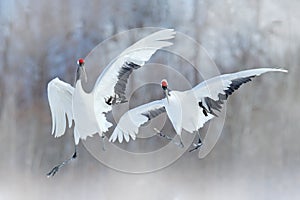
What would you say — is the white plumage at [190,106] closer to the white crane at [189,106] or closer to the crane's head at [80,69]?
the white crane at [189,106]

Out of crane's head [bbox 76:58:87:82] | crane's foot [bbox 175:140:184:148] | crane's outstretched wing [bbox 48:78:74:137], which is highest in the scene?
crane's head [bbox 76:58:87:82]

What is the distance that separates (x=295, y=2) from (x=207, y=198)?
927 millimetres

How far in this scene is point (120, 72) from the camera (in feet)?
5.24

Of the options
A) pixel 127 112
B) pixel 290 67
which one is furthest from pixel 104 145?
pixel 290 67

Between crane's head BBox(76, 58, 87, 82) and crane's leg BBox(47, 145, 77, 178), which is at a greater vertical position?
crane's head BBox(76, 58, 87, 82)

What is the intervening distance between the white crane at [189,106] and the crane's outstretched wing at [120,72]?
0.09 meters

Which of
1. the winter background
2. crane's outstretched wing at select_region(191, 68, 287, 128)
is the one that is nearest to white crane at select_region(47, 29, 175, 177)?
the winter background

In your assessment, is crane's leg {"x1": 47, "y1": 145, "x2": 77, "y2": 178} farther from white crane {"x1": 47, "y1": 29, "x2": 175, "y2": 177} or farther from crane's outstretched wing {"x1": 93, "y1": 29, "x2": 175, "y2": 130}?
crane's outstretched wing {"x1": 93, "y1": 29, "x2": 175, "y2": 130}

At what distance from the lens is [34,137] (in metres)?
1.75

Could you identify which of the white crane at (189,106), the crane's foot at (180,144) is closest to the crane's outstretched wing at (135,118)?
the white crane at (189,106)

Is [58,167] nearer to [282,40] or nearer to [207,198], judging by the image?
[207,198]

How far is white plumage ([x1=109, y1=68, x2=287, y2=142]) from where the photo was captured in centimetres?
164

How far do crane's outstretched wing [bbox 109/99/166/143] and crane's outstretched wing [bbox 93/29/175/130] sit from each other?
0.07 meters

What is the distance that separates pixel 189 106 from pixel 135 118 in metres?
0.22
